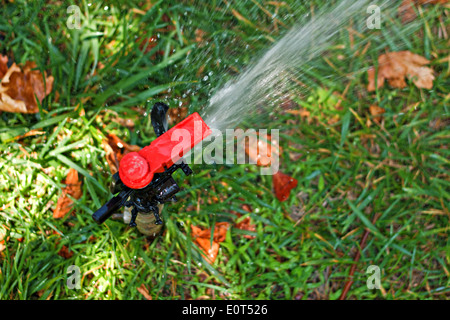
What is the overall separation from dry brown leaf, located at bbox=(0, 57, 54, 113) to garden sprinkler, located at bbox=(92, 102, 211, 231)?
1.05 meters

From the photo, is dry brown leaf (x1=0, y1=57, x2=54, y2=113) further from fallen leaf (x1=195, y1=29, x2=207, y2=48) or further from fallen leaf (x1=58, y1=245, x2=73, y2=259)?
fallen leaf (x1=195, y1=29, x2=207, y2=48)

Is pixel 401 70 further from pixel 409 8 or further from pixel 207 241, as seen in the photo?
pixel 207 241

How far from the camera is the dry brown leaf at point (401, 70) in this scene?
240 centimetres

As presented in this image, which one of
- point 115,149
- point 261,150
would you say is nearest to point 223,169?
point 261,150

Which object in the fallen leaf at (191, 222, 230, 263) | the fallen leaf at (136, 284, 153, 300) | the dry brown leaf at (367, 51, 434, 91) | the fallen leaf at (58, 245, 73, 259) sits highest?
the dry brown leaf at (367, 51, 434, 91)

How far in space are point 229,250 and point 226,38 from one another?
128cm

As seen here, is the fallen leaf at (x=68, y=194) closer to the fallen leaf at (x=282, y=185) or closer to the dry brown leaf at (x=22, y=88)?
the dry brown leaf at (x=22, y=88)

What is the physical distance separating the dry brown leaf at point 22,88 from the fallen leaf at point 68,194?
0.43m

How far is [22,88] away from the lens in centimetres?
213

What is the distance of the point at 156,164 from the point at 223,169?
94 cm

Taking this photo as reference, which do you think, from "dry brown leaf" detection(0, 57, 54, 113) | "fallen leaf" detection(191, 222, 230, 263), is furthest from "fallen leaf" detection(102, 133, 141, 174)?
"fallen leaf" detection(191, 222, 230, 263)

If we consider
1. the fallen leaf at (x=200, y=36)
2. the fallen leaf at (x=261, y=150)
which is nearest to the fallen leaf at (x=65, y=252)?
the fallen leaf at (x=261, y=150)

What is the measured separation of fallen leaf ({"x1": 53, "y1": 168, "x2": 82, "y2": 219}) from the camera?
2.05 metres

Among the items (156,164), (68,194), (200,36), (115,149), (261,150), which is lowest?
(156,164)
